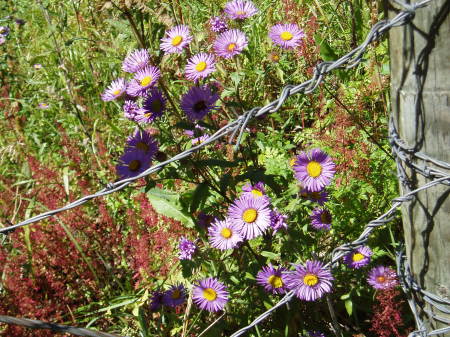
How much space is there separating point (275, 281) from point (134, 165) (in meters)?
0.61

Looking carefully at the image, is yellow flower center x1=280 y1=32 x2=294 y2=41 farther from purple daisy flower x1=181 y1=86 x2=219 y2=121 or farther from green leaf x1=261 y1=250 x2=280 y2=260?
green leaf x1=261 y1=250 x2=280 y2=260

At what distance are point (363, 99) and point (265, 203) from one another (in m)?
1.32

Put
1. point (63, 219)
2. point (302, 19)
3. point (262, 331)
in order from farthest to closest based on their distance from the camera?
point (302, 19), point (63, 219), point (262, 331)

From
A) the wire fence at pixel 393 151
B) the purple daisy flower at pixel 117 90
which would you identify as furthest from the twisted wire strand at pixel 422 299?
the purple daisy flower at pixel 117 90

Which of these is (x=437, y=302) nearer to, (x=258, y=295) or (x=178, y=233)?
(x=258, y=295)

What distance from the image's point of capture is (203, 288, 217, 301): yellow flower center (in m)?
1.88

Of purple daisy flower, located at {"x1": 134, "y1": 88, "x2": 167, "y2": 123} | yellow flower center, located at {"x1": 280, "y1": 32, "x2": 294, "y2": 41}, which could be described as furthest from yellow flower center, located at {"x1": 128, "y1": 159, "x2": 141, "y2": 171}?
yellow flower center, located at {"x1": 280, "y1": 32, "x2": 294, "y2": 41}

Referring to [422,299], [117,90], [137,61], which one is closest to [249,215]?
[422,299]

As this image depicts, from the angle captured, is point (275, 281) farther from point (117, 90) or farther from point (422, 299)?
point (117, 90)

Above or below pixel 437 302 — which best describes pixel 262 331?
above

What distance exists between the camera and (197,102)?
1.80 meters

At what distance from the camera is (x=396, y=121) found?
1.42 meters

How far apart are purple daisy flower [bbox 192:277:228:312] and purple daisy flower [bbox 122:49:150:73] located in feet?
2.62

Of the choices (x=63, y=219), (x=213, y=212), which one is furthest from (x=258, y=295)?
(x=63, y=219)
